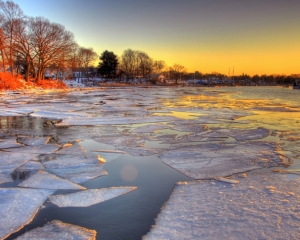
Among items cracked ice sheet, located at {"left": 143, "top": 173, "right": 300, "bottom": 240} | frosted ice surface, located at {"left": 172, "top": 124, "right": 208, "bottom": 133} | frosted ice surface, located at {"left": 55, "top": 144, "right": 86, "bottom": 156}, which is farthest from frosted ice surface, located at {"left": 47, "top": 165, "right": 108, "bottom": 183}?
frosted ice surface, located at {"left": 172, "top": 124, "right": 208, "bottom": 133}

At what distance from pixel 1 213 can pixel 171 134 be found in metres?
5.14

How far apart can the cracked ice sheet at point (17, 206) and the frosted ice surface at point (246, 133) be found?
5.00m

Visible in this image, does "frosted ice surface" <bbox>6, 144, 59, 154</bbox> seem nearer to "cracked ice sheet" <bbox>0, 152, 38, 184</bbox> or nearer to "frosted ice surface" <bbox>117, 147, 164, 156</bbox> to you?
"cracked ice sheet" <bbox>0, 152, 38, 184</bbox>

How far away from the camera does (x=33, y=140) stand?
6.79 metres

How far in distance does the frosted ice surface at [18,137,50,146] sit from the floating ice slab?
403 cm

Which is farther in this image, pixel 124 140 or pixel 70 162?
pixel 124 140

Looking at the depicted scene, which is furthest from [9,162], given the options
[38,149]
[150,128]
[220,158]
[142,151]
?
[150,128]

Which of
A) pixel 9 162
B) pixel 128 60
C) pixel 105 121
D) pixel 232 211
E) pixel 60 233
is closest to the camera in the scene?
pixel 60 233

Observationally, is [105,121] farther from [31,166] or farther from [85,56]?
[85,56]

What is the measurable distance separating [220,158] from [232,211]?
2.17m

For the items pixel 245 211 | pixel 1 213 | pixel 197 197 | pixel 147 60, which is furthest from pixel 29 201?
pixel 147 60

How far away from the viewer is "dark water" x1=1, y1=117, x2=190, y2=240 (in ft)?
8.82

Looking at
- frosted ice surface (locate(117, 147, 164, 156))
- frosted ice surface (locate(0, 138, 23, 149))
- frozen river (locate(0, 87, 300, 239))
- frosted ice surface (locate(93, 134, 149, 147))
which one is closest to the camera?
frozen river (locate(0, 87, 300, 239))

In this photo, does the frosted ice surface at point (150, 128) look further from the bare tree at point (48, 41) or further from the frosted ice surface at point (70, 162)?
the bare tree at point (48, 41)
